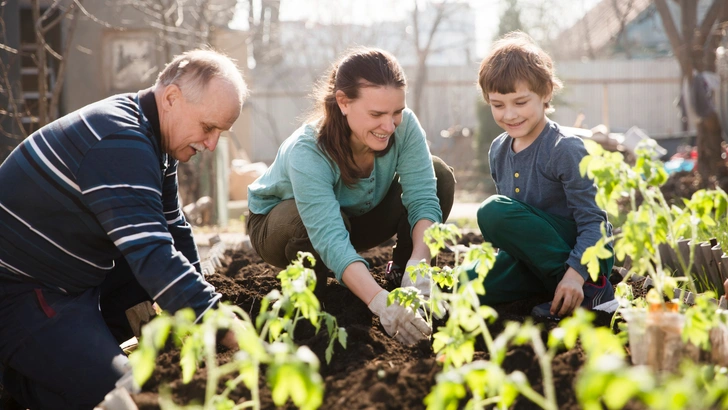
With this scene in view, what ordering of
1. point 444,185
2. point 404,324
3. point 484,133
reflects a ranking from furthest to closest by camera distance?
point 484,133
point 444,185
point 404,324

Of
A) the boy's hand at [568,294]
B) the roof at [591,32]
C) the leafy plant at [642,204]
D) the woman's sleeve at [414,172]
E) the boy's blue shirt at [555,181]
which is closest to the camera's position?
the leafy plant at [642,204]

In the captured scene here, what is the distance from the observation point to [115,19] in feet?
29.3

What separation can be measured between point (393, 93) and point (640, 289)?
1331 millimetres

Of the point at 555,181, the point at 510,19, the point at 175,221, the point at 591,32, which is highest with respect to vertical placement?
the point at 591,32

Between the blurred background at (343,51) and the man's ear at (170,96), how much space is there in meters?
0.98

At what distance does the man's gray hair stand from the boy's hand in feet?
4.13

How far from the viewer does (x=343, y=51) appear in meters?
2.94

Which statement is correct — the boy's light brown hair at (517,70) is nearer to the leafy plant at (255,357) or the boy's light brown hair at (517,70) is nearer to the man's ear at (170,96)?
the man's ear at (170,96)

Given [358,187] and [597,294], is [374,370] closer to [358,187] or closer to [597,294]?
[597,294]

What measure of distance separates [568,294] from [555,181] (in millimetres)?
547

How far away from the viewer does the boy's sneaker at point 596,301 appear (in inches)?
97.7

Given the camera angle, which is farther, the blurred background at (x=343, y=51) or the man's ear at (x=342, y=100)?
the blurred background at (x=343, y=51)

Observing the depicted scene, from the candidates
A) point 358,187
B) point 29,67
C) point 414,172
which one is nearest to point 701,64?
point 414,172

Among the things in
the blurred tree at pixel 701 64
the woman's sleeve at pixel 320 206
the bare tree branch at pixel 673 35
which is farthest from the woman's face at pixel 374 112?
the bare tree branch at pixel 673 35
